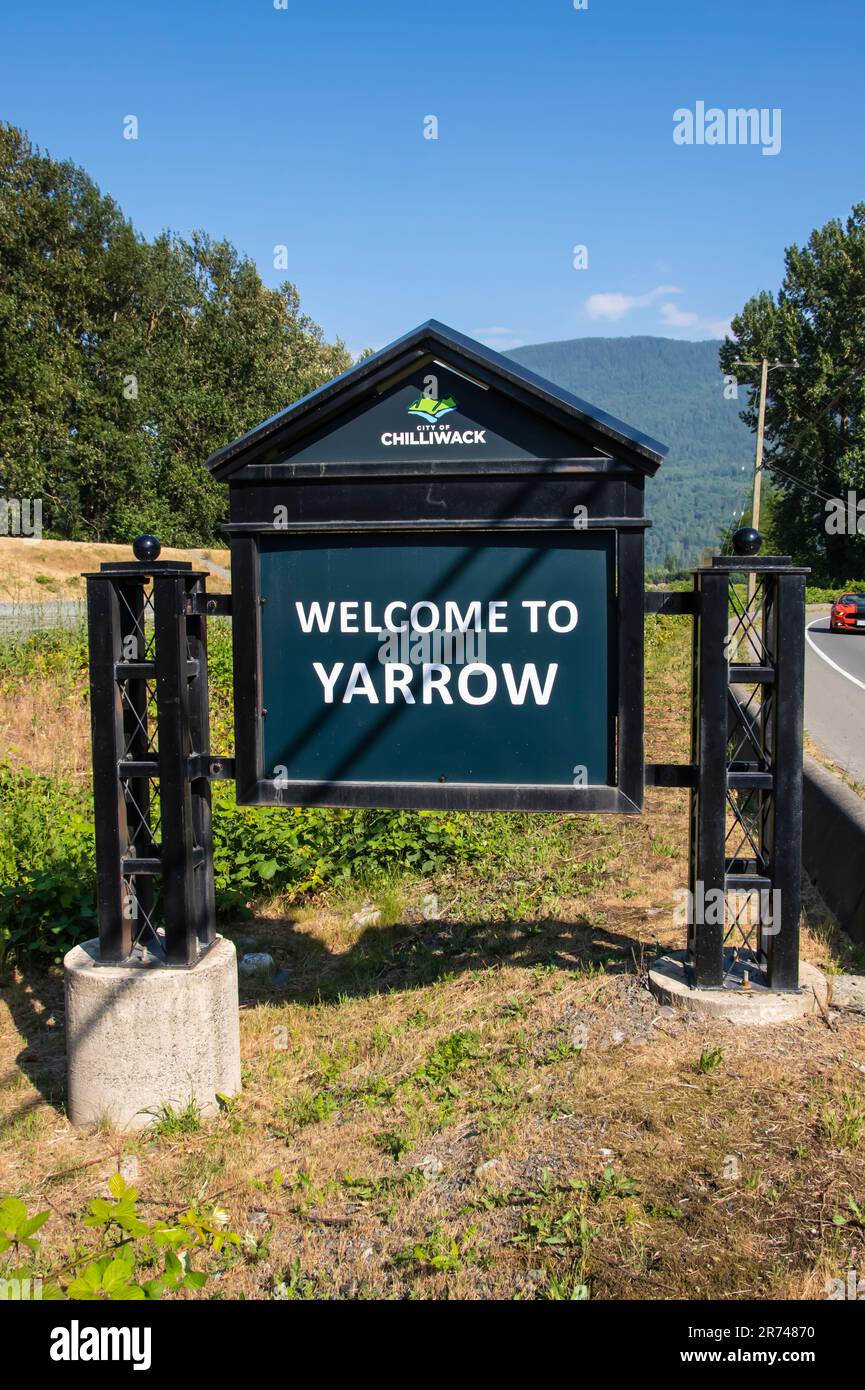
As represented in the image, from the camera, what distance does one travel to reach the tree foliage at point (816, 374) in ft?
201

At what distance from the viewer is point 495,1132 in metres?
3.67

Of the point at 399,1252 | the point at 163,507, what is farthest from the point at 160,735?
the point at 163,507

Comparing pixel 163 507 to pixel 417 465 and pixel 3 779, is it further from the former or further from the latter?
pixel 417 465

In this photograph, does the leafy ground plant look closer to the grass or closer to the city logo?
the grass

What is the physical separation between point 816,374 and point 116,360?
40.3m

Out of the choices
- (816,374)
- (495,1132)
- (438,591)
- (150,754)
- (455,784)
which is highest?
(816,374)

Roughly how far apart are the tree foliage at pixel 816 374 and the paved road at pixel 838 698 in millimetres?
36411

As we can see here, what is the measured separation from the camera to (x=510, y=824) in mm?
7664

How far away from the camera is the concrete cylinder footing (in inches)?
165

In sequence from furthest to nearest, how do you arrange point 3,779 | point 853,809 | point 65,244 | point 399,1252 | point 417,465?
point 65,244, point 3,779, point 853,809, point 417,465, point 399,1252

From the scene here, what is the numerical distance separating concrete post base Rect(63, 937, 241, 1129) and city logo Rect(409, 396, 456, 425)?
2348 millimetres

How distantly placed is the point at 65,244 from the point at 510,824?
41.2 m

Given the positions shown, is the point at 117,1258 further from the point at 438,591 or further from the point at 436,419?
the point at 436,419

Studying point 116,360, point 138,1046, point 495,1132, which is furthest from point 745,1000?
point 116,360
